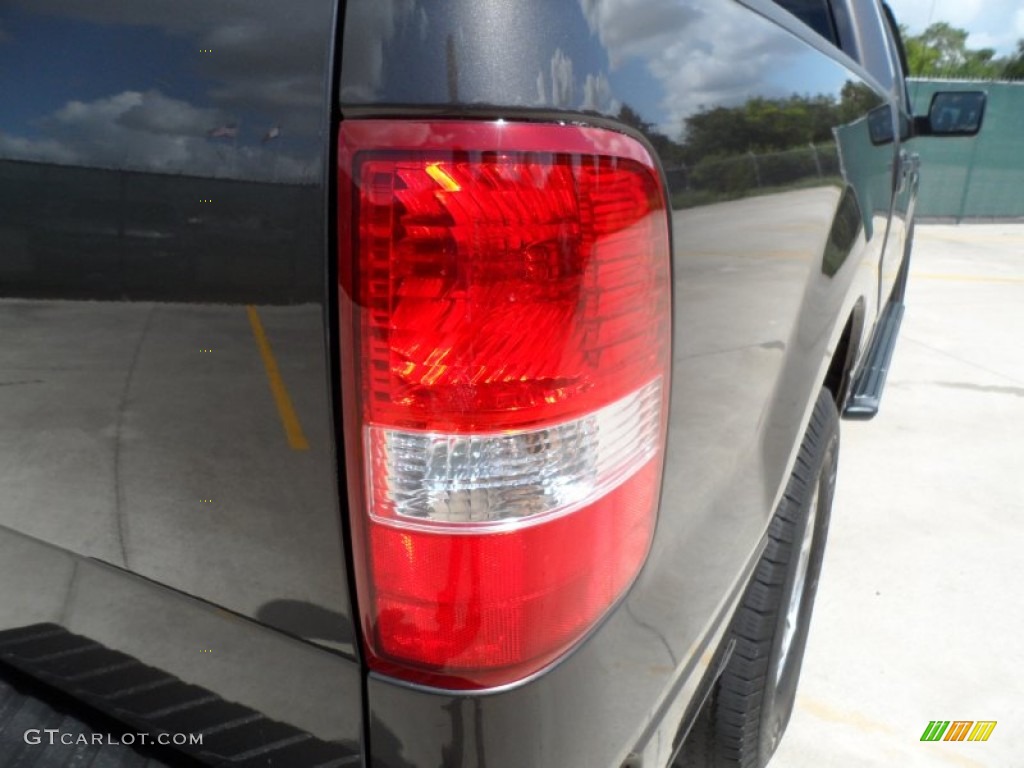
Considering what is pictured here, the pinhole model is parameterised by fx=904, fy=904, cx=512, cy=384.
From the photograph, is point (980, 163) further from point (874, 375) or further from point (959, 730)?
point (959, 730)

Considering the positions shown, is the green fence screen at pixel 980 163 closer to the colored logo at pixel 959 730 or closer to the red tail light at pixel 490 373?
the colored logo at pixel 959 730

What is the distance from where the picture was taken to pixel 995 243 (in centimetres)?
1242

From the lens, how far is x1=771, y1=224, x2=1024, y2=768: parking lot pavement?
238 centimetres

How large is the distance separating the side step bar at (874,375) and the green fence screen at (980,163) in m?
10.7

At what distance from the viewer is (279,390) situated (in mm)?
988

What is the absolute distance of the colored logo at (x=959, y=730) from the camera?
2354 millimetres

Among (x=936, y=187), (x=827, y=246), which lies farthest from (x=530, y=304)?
(x=936, y=187)

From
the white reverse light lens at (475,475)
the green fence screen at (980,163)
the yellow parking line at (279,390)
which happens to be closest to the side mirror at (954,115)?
the white reverse light lens at (475,475)

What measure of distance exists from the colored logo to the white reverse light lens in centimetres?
189

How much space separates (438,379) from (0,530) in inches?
33.6

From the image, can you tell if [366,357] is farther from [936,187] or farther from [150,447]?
[936,187]

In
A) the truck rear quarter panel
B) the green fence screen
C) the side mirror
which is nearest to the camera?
the truck rear quarter panel

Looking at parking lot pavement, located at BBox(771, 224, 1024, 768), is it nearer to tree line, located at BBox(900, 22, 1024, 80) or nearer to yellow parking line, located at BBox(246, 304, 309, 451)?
yellow parking line, located at BBox(246, 304, 309, 451)
